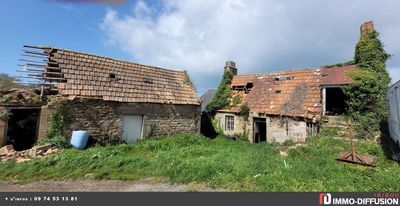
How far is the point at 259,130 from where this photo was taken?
17750mm

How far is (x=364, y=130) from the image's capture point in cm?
1340

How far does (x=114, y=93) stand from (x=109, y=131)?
7.16 ft

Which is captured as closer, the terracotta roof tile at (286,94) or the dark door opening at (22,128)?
the dark door opening at (22,128)

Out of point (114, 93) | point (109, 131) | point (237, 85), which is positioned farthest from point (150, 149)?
point (237, 85)

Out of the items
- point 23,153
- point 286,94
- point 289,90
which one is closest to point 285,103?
point 286,94

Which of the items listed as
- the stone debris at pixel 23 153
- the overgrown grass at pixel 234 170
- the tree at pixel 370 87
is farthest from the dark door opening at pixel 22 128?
the tree at pixel 370 87

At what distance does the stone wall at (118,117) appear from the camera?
1224 cm

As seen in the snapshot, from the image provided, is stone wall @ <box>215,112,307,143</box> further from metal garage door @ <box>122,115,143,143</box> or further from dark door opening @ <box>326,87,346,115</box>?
metal garage door @ <box>122,115,143,143</box>

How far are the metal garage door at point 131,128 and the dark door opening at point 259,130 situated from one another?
818cm

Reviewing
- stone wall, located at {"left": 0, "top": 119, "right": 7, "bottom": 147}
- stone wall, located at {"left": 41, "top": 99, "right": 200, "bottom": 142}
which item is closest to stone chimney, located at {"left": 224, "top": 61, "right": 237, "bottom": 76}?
stone wall, located at {"left": 41, "top": 99, "right": 200, "bottom": 142}

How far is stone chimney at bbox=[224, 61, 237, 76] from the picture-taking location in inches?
Result: 880

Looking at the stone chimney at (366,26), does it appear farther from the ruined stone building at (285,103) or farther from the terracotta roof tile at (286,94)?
the terracotta roof tile at (286,94)
